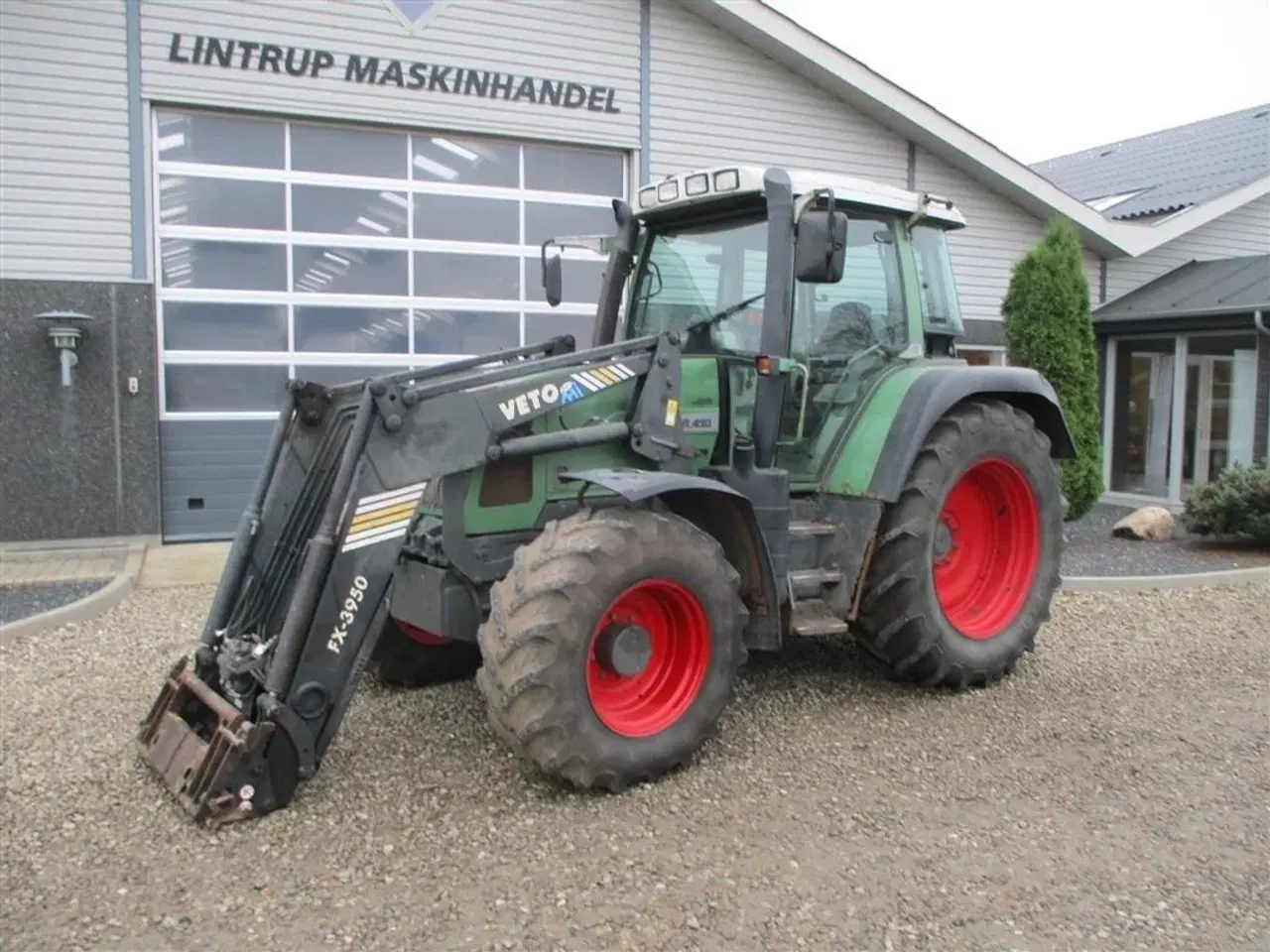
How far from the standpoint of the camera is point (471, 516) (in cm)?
435

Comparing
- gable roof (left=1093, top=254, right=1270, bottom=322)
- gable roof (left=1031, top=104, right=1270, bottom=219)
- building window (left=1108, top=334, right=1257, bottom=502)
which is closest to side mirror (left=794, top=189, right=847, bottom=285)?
gable roof (left=1093, top=254, right=1270, bottom=322)

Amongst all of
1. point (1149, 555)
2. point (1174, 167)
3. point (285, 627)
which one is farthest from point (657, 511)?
point (1174, 167)

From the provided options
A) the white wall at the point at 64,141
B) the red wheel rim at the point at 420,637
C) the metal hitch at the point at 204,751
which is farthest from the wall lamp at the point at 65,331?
the metal hitch at the point at 204,751

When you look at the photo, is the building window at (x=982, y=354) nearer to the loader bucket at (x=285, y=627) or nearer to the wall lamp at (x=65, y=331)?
the wall lamp at (x=65, y=331)

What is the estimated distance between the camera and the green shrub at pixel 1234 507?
30.4 feet

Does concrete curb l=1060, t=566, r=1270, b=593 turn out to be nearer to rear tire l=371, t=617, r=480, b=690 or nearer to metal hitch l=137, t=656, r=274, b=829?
rear tire l=371, t=617, r=480, b=690

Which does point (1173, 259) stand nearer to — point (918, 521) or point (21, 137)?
point (918, 521)

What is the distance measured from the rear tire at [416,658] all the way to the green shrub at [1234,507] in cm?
729

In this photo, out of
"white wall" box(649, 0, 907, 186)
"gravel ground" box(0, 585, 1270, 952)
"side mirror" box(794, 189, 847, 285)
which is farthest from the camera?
"white wall" box(649, 0, 907, 186)

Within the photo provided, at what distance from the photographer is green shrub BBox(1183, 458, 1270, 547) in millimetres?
9273

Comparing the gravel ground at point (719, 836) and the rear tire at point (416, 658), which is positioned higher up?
the rear tire at point (416, 658)

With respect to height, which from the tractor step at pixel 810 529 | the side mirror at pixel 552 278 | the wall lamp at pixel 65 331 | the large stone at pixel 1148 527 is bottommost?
the large stone at pixel 1148 527

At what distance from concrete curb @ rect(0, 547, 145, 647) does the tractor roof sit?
4.35m

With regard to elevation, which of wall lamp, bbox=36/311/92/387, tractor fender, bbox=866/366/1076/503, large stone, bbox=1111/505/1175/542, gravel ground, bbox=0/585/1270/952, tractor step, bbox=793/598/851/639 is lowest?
gravel ground, bbox=0/585/1270/952
